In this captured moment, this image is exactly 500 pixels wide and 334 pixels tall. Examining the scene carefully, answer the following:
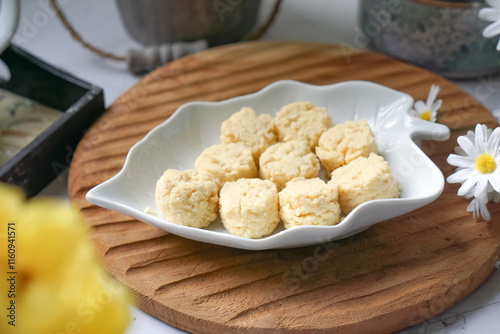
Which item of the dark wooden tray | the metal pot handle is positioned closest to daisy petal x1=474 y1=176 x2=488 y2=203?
the dark wooden tray

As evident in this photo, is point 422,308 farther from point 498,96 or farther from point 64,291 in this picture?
point 498,96

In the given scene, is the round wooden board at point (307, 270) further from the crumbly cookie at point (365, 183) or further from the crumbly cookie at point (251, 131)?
the crumbly cookie at point (251, 131)

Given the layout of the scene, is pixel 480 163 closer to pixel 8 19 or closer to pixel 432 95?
pixel 432 95

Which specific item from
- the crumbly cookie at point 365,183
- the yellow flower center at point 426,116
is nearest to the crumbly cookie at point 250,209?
the crumbly cookie at point 365,183

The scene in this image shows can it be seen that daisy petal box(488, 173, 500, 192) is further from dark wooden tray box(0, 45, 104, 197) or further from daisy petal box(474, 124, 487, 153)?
dark wooden tray box(0, 45, 104, 197)

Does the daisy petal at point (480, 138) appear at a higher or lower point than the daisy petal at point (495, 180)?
higher

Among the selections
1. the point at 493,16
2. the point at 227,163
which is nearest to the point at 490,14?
the point at 493,16
